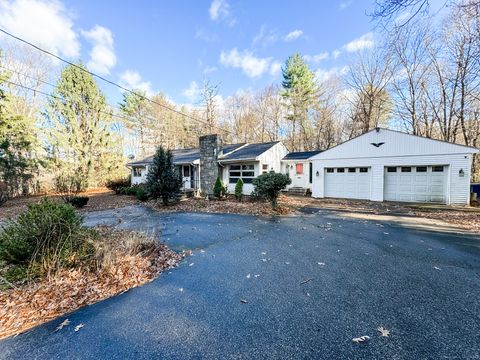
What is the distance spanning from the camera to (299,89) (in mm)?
23062

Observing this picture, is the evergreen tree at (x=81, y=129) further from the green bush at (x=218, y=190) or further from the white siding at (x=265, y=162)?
the white siding at (x=265, y=162)

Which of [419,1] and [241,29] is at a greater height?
[241,29]

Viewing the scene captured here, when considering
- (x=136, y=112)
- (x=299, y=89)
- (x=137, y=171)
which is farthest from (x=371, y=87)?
(x=136, y=112)

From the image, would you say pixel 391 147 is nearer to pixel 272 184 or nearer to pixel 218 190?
pixel 272 184

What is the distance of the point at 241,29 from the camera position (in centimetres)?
1465

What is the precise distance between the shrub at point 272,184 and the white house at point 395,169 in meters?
5.80

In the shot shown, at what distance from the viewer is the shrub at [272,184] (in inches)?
376

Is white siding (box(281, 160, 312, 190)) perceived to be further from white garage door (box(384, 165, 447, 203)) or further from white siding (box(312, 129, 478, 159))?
white garage door (box(384, 165, 447, 203))

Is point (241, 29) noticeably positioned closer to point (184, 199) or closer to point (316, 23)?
point (316, 23)

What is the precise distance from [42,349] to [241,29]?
17574mm

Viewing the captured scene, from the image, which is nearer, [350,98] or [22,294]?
[22,294]

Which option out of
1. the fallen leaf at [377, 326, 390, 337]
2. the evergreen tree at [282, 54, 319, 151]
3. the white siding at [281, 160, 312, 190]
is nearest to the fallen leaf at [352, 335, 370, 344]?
the fallen leaf at [377, 326, 390, 337]

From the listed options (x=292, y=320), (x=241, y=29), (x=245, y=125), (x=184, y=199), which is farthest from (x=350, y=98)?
(x=292, y=320)

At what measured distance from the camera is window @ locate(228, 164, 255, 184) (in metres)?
15.2
